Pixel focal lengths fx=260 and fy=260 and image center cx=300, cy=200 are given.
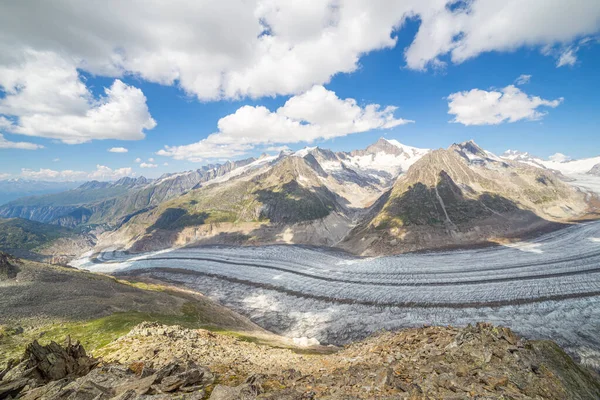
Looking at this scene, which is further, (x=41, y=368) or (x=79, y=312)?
(x=79, y=312)

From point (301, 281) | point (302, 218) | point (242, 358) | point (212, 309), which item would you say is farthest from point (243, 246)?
point (242, 358)

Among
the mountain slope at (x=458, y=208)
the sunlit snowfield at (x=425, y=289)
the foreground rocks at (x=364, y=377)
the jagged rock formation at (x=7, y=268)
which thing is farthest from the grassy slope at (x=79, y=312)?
the mountain slope at (x=458, y=208)

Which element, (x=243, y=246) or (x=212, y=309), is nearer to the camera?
(x=212, y=309)

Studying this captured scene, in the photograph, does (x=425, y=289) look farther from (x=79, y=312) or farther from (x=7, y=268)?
(x=7, y=268)

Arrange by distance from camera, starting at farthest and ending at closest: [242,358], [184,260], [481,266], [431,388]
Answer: [184,260] → [481,266] → [242,358] → [431,388]

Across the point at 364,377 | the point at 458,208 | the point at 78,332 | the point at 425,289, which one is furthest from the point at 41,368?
the point at 458,208

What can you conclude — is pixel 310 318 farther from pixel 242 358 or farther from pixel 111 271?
pixel 111 271

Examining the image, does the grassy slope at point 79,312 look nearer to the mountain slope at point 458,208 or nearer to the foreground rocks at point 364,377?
the foreground rocks at point 364,377
